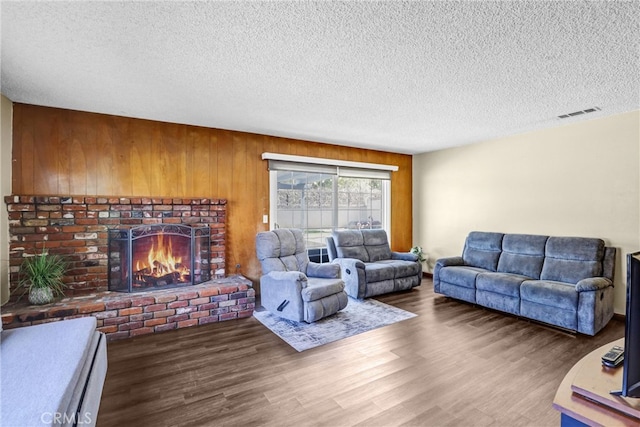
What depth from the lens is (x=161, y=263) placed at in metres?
3.72

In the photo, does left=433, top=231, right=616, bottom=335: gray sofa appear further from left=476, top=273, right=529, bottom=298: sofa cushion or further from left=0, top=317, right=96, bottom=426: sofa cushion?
left=0, top=317, right=96, bottom=426: sofa cushion

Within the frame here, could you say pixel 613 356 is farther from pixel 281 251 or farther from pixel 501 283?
pixel 281 251

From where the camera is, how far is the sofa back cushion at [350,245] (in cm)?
487

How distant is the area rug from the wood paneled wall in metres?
1.19

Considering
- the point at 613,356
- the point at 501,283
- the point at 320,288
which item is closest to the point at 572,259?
the point at 501,283

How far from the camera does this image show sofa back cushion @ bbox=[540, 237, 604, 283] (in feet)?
11.6

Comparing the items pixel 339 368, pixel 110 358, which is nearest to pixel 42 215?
pixel 110 358

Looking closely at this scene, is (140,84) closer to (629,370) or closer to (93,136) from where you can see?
(93,136)

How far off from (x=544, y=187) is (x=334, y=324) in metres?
3.52

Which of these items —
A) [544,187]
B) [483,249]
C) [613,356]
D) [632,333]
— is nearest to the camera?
[632,333]

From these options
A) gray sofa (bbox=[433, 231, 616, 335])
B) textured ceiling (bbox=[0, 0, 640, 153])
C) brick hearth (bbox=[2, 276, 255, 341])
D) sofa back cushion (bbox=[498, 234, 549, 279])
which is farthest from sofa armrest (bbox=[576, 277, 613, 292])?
brick hearth (bbox=[2, 276, 255, 341])

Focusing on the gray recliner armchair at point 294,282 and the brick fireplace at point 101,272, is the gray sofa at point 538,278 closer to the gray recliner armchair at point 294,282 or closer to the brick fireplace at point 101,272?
the gray recliner armchair at point 294,282

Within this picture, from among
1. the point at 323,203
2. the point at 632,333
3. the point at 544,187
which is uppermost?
the point at 544,187

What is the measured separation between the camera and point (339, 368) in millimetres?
2521
